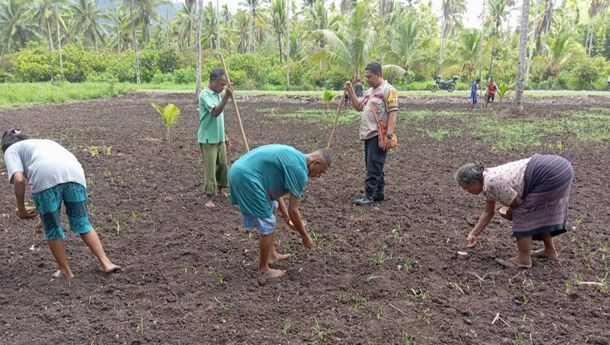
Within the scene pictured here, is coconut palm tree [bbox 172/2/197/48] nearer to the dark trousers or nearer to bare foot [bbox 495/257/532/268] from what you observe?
the dark trousers

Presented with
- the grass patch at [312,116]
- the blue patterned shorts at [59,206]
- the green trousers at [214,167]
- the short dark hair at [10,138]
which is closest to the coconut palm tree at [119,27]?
the grass patch at [312,116]

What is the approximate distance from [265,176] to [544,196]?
88.2 inches

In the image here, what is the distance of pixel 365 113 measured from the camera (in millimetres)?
5957

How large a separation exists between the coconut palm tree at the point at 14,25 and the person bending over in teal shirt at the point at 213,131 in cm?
4786

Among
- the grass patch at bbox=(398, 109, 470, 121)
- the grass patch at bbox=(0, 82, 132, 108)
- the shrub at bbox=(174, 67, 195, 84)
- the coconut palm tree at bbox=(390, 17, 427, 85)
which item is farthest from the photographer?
the shrub at bbox=(174, 67, 195, 84)

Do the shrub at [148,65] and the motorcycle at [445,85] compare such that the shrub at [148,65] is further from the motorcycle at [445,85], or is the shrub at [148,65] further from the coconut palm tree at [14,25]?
the motorcycle at [445,85]

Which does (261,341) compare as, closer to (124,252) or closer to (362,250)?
(362,250)

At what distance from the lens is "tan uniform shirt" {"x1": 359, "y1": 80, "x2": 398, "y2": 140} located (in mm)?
5801

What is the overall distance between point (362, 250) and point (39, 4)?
41273mm

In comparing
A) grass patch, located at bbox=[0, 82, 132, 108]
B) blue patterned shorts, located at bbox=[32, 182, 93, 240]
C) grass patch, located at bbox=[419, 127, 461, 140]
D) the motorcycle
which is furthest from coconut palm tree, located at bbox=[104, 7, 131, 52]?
blue patterned shorts, located at bbox=[32, 182, 93, 240]

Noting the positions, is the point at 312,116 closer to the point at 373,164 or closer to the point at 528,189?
the point at 373,164

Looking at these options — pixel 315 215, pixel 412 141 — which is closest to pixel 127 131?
pixel 412 141

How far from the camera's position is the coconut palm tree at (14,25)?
46781 millimetres

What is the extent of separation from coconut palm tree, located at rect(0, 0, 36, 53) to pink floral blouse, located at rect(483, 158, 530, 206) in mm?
51098
